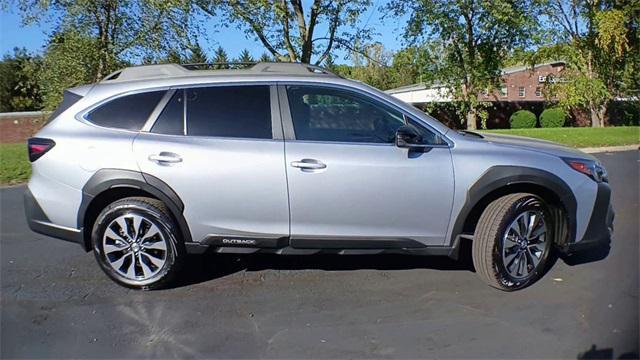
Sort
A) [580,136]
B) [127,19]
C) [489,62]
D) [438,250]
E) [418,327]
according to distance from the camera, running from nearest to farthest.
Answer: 1. [418,327]
2. [438,250]
3. [127,19]
4. [580,136]
5. [489,62]

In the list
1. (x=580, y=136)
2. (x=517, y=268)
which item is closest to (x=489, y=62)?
(x=580, y=136)

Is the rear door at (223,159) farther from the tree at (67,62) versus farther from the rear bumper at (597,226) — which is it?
the tree at (67,62)

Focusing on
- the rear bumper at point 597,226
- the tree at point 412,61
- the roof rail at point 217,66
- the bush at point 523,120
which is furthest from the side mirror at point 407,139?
the bush at point 523,120

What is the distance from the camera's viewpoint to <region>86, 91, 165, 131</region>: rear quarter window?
4.17 metres

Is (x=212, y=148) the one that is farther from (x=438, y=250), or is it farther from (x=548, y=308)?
(x=548, y=308)

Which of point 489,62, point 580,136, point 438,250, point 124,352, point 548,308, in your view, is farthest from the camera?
point 489,62

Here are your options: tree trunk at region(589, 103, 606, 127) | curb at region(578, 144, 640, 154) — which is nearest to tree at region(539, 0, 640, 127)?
tree trunk at region(589, 103, 606, 127)

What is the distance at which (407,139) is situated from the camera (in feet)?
13.0

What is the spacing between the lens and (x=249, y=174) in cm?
395

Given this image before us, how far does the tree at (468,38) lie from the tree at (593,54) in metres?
3.69

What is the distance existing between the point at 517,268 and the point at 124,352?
3101 mm

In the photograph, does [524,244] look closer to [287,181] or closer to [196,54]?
[287,181]

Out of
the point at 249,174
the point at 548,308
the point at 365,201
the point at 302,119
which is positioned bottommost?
the point at 548,308

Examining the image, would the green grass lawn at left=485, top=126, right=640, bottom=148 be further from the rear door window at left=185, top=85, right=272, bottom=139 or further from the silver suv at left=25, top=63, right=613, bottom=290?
the rear door window at left=185, top=85, right=272, bottom=139
